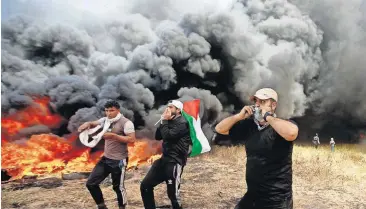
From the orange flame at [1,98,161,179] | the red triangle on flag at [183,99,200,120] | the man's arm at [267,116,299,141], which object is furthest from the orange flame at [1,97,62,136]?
the man's arm at [267,116,299,141]

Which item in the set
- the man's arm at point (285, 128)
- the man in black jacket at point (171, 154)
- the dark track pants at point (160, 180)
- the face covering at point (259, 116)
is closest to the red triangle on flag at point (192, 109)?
the man in black jacket at point (171, 154)

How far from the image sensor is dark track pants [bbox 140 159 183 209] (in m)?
4.73

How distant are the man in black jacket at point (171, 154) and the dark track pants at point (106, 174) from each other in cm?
41

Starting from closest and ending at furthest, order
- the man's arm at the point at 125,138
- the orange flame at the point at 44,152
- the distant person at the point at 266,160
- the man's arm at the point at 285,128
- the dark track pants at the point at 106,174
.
Result: the man's arm at the point at 285,128 < the distant person at the point at 266,160 < the man's arm at the point at 125,138 < the dark track pants at the point at 106,174 < the orange flame at the point at 44,152

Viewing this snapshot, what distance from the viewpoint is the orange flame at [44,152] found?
8.82 metres

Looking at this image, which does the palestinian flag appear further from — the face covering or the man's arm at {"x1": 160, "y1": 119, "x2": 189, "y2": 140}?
the face covering

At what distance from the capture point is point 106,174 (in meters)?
5.02

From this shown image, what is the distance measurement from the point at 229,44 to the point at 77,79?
5592 millimetres

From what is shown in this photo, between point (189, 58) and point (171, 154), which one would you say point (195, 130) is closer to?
point (171, 154)

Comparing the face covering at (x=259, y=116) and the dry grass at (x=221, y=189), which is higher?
the face covering at (x=259, y=116)

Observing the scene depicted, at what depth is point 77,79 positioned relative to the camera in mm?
11164

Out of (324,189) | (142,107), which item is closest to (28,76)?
(142,107)

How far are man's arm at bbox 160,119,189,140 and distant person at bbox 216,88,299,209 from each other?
1.74 meters

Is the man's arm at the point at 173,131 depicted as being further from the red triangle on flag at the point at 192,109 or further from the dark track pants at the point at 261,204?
the dark track pants at the point at 261,204
